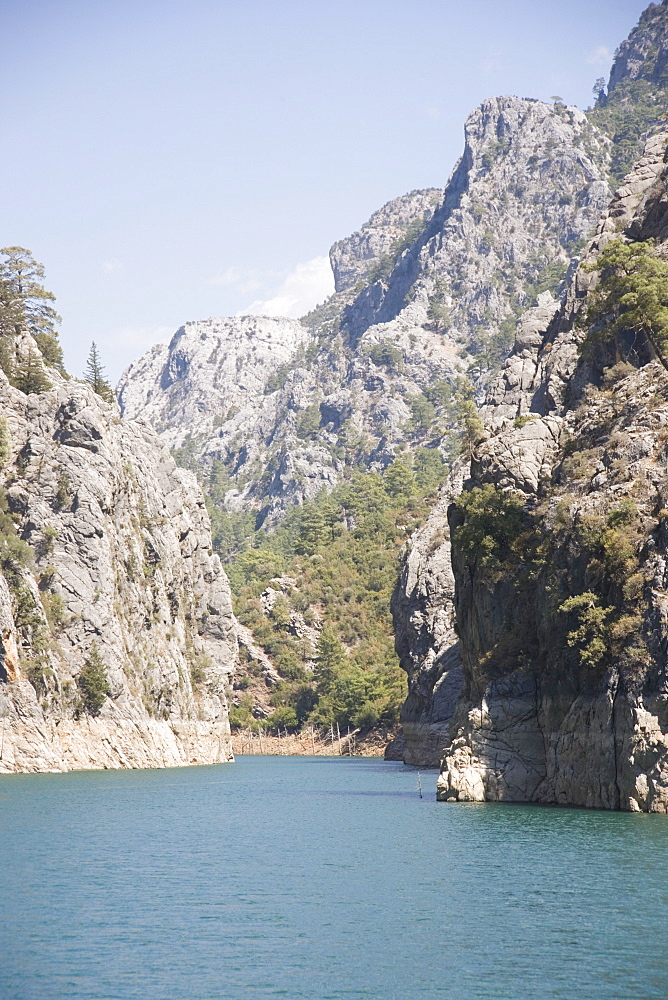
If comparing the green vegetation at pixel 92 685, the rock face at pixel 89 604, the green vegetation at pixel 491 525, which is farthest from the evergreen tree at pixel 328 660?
the green vegetation at pixel 491 525

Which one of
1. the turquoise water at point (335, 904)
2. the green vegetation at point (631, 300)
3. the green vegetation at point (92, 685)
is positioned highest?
the green vegetation at point (631, 300)

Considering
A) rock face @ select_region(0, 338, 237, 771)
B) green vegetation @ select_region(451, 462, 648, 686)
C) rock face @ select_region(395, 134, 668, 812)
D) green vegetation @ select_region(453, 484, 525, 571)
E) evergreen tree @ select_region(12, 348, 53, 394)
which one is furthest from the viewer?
evergreen tree @ select_region(12, 348, 53, 394)

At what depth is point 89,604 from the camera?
99.9m

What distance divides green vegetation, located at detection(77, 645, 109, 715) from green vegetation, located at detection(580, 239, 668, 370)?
1973 inches

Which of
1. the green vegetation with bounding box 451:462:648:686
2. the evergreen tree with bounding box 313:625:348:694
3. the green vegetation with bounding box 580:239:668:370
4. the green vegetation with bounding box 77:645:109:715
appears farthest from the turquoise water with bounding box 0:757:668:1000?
the evergreen tree with bounding box 313:625:348:694

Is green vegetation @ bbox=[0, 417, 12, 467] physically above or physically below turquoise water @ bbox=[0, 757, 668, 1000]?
above

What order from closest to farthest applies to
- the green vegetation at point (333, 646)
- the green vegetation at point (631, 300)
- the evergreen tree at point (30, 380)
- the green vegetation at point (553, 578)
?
the green vegetation at point (553, 578) → the green vegetation at point (631, 300) → the evergreen tree at point (30, 380) → the green vegetation at point (333, 646)

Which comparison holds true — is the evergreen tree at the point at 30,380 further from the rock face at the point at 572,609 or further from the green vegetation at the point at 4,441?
the rock face at the point at 572,609

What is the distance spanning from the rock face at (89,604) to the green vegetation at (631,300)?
161 ft

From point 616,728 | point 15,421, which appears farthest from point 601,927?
point 15,421

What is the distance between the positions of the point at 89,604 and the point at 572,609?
5541cm

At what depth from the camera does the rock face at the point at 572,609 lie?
51.4 m

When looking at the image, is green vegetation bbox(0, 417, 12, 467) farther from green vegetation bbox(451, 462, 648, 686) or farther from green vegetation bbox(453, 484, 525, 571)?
green vegetation bbox(453, 484, 525, 571)

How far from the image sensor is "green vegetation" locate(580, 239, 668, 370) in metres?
71.8
